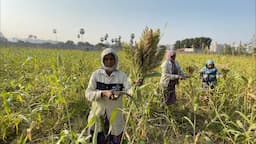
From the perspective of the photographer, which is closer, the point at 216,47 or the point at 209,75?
the point at 209,75

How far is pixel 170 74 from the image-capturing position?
12.2ft

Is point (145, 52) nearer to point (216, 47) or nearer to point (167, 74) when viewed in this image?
point (167, 74)

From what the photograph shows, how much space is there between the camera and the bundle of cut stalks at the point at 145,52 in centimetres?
111

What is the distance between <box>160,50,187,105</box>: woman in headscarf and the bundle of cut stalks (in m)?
2.50

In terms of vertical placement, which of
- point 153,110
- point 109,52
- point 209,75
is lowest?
point 153,110

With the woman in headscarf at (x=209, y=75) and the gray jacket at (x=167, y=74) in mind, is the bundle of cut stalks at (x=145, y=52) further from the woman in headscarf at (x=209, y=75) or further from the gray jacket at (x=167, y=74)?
the woman in headscarf at (x=209, y=75)

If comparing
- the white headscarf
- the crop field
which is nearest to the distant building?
the crop field

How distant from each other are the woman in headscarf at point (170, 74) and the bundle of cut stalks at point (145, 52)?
2.50m

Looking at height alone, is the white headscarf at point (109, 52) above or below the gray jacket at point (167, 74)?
above

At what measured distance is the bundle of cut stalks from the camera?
1.11 metres

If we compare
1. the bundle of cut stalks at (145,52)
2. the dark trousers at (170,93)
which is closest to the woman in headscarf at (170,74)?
the dark trousers at (170,93)

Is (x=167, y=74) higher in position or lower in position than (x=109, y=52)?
lower

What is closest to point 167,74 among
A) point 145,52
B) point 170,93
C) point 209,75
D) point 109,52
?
point 170,93

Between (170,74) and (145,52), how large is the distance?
2.66 metres
